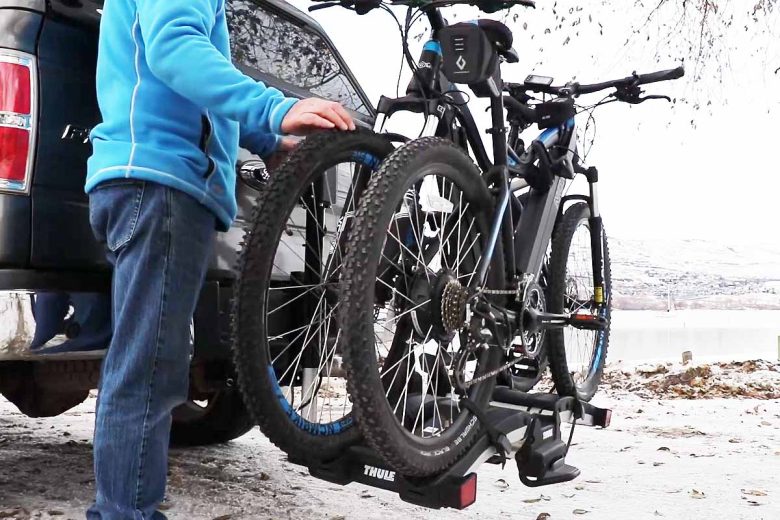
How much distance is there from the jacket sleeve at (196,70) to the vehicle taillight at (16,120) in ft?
1.89

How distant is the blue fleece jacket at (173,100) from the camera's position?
6.59ft

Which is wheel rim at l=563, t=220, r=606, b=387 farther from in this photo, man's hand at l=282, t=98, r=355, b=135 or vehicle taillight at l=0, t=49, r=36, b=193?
vehicle taillight at l=0, t=49, r=36, b=193

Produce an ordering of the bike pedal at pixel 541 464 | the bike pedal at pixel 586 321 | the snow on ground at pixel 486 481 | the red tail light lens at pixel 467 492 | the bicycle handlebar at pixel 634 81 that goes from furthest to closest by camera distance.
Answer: the bicycle handlebar at pixel 634 81, the bike pedal at pixel 586 321, the snow on ground at pixel 486 481, the bike pedal at pixel 541 464, the red tail light lens at pixel 467 492

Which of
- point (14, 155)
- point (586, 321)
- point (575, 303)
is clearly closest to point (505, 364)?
point (586, 321)

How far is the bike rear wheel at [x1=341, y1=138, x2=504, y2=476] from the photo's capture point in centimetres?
218

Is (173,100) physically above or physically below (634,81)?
below

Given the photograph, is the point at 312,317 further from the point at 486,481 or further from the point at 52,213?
the point at 486,481

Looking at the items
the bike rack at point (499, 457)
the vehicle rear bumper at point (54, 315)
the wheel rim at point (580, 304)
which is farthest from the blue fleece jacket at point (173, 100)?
the wheel rim at point (580, 304)

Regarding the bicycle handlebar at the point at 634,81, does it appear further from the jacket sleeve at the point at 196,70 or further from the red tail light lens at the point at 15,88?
the red tail light lens at the point at 15,88

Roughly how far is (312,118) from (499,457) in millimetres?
1382

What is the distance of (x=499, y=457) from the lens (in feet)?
9.34

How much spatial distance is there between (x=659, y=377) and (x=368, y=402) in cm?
713

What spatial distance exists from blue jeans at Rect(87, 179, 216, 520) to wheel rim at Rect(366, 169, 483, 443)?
602mm

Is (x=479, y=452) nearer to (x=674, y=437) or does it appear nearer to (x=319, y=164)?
(x=319, y=164)
